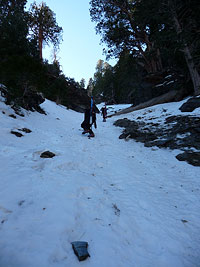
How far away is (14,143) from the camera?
462 centimetres

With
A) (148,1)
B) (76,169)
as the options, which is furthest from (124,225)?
(148,1)

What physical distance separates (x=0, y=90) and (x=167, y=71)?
20.4 m

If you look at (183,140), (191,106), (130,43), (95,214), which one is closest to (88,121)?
(183,140)

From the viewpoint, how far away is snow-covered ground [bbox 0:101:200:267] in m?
1.44

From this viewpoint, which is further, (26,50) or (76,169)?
(26,50)

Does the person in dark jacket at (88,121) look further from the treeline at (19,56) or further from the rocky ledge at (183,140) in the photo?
the treeline at (19,56)

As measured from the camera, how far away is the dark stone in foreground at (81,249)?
1.38 meters

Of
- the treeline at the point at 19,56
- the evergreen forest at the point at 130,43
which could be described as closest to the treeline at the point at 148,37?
the evergreen forest at the point at 130,43

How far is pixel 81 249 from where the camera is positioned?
4.76 ft

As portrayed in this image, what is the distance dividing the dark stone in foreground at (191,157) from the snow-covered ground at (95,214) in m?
0.38

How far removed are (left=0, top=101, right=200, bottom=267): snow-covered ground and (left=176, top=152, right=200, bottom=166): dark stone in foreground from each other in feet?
1.26

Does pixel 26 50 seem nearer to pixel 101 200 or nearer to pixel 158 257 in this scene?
pixel 101 200

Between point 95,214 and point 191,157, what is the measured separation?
154 inches

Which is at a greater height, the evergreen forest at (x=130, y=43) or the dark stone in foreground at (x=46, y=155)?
the evergreen forest at (x=130, y=43)
